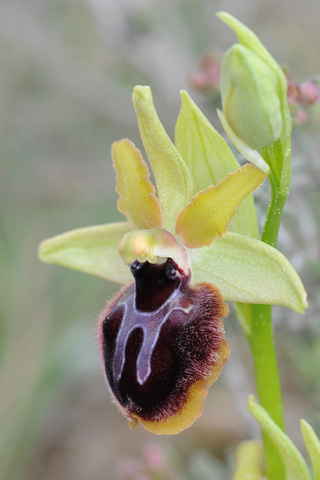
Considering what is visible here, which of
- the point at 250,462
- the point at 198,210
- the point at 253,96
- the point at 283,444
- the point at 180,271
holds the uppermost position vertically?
the point at 253,96

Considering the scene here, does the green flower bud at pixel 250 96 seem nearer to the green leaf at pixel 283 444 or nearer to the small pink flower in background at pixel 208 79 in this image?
the green leaf at pixel 283 444

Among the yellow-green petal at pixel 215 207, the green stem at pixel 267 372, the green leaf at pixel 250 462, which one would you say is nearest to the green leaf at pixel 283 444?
the green stem at pixel 267 372

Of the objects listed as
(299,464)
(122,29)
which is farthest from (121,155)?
(122,29)

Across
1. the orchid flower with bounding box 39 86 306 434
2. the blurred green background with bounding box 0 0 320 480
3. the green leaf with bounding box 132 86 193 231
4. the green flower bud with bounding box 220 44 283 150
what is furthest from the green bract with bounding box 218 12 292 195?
the blurred green background with bounding box 0 0 320 480

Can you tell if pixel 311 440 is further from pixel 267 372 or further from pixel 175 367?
pixel 175 367

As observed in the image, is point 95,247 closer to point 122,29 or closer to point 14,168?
point 122,29

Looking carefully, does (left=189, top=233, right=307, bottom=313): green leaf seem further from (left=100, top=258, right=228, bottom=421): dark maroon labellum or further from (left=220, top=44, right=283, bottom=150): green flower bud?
(left=220, top=44, right=283, bottom=150): green flower bud

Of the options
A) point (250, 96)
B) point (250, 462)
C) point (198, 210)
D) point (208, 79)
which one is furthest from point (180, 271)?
point (208, 79)

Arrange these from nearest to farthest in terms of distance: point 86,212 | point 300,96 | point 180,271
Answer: point 180,271 → point 300,96 → point 86,212
